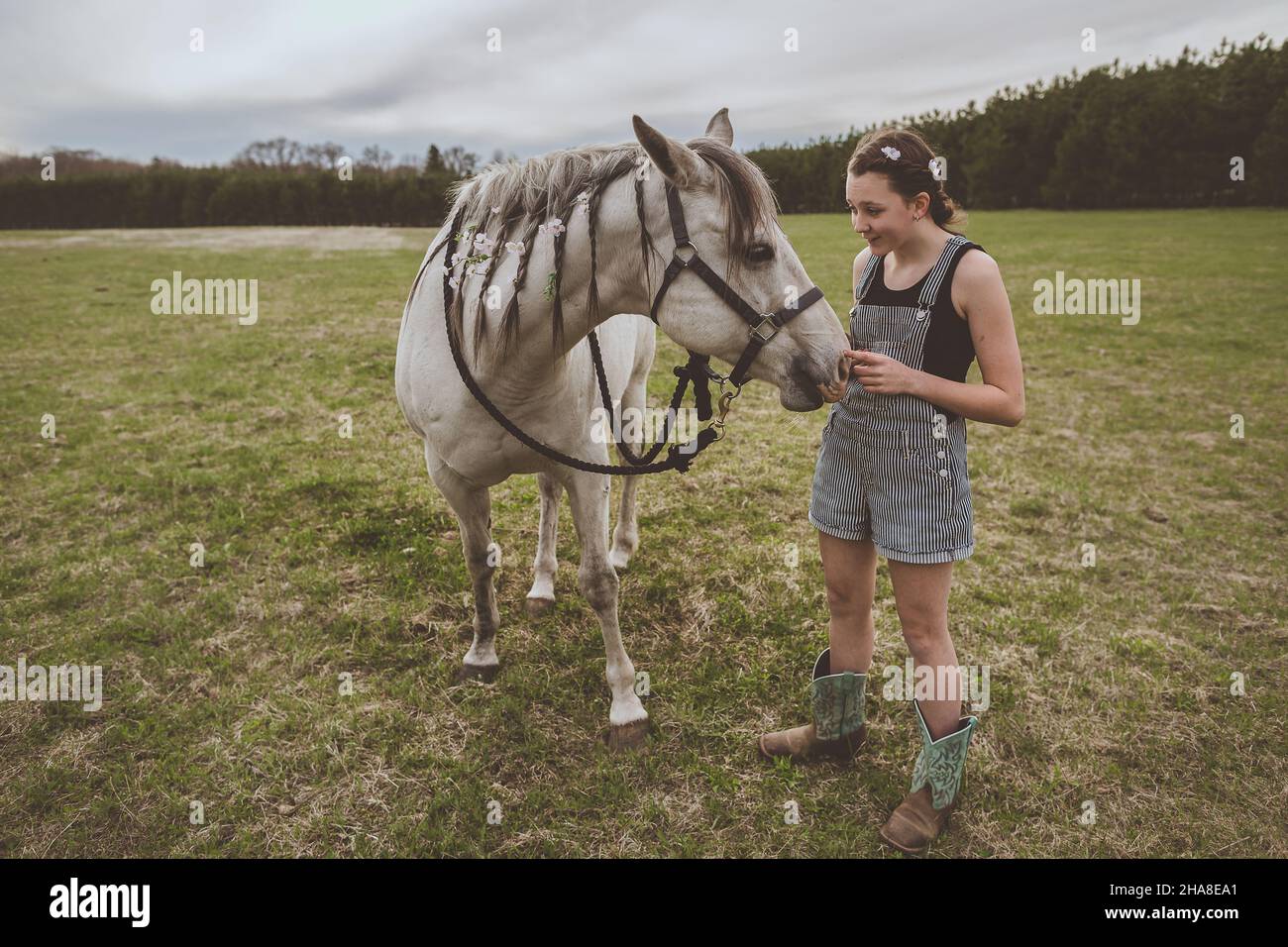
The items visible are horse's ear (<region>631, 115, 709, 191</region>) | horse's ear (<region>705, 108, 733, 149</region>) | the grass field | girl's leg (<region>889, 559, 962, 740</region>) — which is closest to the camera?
horse's ear (<region>631, 115, 709, 191</region>)

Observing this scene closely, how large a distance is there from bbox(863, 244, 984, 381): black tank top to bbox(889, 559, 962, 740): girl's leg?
66 cm

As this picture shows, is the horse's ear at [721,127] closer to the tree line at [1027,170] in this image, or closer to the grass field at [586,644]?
the grass field at [586,644]

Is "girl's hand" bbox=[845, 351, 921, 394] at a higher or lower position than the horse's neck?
lower

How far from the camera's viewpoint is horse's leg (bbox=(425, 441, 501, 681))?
10.2 ft

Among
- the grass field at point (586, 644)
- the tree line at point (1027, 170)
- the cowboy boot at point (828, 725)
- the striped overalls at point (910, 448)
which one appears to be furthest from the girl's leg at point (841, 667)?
the tree line at point (1027, 170)

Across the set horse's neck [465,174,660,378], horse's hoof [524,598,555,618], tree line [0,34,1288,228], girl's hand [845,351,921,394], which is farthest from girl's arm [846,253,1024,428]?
tree line [0,34,1288,228]

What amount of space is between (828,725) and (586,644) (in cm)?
144

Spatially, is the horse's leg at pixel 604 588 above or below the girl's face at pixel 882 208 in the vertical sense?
below

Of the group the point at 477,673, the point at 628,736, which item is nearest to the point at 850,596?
the point at 628,736

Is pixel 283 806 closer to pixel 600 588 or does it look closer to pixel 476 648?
pixel 476 648

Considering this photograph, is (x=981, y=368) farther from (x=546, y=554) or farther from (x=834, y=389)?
(x=546, y=554)

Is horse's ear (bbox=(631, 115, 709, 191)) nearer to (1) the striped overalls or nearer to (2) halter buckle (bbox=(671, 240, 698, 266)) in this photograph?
(2) halter buckle (bbox=(671, 240, 698, 266))

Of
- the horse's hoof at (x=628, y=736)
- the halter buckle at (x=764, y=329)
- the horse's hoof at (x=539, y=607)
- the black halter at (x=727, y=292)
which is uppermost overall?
the black halter at (x=727, y=292)

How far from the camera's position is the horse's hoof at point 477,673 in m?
3.54
